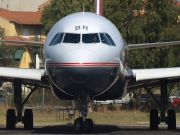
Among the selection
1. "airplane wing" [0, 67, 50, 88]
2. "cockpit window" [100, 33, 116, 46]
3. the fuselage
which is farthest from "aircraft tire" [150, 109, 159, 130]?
"cockpit window" [100, 33, 116, 46]

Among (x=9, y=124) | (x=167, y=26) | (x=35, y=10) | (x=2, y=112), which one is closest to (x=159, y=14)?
(x=167, y=26)

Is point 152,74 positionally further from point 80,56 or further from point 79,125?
point 80,56

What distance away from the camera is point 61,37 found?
928 inches

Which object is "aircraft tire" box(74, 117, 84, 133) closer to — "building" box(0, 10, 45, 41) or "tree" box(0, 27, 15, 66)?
"tree" box(0, 27, 15, 66)

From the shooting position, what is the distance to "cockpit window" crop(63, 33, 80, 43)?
76.1 ft

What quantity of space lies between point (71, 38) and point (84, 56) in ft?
4.13

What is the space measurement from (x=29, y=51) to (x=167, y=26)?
49.4 m

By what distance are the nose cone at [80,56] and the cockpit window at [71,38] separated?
0.72 meters

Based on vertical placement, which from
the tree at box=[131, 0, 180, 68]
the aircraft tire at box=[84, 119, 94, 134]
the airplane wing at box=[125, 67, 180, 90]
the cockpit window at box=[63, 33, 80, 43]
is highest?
the tree at box=[131, 0, 180, 68]

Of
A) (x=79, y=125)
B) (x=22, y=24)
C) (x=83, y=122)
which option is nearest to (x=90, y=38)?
(x=83, y=122)

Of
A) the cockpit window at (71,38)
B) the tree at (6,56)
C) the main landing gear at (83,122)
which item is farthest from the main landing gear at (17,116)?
the tree at (6,56)

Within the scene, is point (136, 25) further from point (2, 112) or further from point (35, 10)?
point (35, 10)

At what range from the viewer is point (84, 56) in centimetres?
2228

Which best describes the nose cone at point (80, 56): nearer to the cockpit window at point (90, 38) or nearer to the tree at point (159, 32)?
the cockpit window at point (90, 38)
